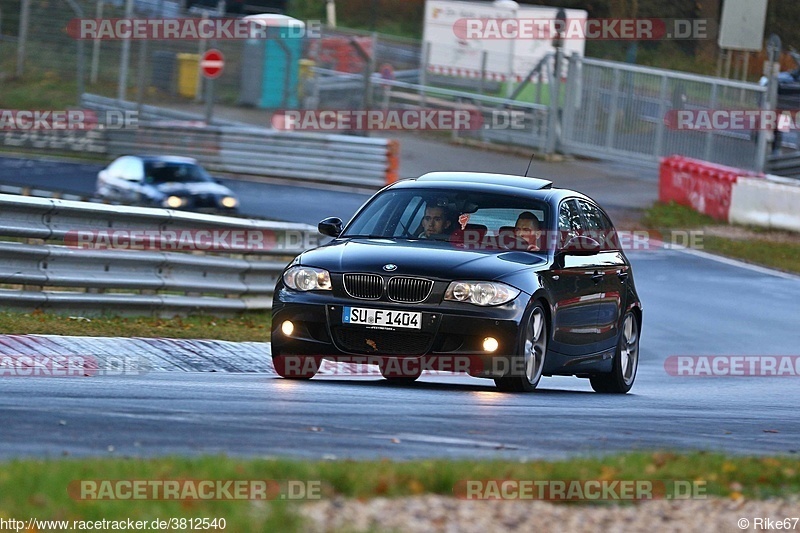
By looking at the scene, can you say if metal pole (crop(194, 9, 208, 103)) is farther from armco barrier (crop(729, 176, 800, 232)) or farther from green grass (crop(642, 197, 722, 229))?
armco barrier (crop(729, 176, 800, 232))

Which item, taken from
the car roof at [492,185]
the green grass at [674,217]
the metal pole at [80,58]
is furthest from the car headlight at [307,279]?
the metal pole at [80,58]

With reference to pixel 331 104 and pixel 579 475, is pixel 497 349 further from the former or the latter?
pixel 331 104

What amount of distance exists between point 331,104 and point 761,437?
31.1 metres

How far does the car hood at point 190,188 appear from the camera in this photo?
88.6ft

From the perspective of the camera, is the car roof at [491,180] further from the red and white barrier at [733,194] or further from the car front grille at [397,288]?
the red and white barrier at [733,194]

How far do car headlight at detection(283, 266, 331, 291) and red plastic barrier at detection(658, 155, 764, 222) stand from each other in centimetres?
1954

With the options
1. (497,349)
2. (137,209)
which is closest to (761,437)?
(497,349)

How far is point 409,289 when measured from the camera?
32.5ft

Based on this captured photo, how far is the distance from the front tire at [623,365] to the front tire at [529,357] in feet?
5.92

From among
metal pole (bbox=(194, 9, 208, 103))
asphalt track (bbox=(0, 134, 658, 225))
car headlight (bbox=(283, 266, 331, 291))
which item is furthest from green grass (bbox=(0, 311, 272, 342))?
metal pole (bbox=(194, 9, 208, 103))

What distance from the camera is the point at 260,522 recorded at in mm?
4715

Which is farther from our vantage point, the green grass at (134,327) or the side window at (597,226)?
the green grass at (134,327)

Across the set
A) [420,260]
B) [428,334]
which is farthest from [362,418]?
[420,260]

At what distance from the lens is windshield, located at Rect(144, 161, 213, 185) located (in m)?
27.6
